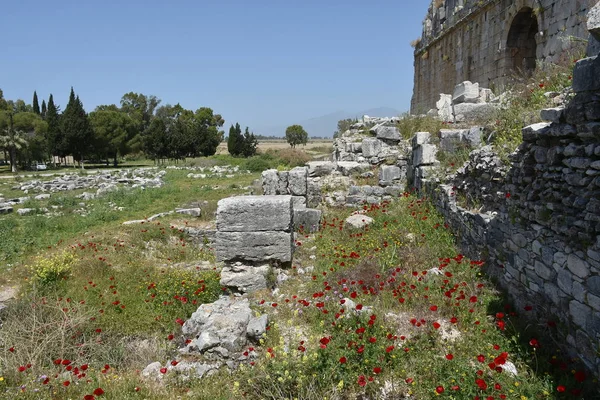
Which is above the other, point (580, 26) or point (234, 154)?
point (580, 26)

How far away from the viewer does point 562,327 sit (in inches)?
170

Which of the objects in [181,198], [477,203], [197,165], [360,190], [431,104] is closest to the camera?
[477,203]

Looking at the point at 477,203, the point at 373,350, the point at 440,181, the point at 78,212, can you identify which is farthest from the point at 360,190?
the point at 78,212

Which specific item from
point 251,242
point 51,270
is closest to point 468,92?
point 251,242

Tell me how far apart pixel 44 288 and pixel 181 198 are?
9159 mm

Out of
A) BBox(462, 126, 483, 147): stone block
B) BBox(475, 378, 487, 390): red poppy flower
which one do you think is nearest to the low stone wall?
BBox(475, 378, 487, 390): red poppy flower

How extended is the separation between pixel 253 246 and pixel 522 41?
1196cm

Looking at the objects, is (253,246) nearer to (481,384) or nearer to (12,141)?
(481,384)

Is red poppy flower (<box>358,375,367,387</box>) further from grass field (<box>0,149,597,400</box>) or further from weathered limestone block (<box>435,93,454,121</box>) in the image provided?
weathered limestone block (<box>435,93,454,121</box>)

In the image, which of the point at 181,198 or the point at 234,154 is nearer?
the point at 181,198

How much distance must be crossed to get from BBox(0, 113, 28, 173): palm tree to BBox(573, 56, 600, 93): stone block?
1797 inches

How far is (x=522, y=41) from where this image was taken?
13.6 meters

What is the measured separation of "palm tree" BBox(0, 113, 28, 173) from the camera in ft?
128

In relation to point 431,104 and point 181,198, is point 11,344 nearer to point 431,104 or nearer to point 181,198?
point 181,198
